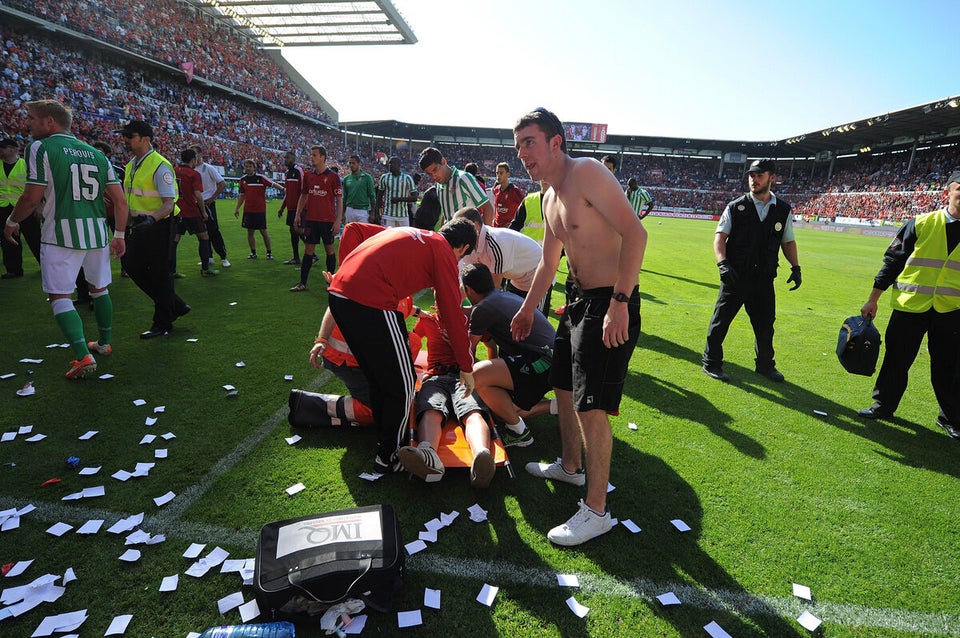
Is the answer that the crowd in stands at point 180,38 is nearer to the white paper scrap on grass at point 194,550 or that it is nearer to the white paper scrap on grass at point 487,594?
the white paper scrap on grass at point 194,550

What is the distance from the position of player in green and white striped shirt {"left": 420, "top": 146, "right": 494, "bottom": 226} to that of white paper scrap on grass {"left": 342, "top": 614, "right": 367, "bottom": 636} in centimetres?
491

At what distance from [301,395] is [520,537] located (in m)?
2.03

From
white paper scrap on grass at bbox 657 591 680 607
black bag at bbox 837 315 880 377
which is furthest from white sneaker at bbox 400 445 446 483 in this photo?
black bag at bbox 837 315 880 377

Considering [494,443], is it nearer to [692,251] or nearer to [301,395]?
[301,395]

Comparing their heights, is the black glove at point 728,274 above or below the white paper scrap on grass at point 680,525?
above

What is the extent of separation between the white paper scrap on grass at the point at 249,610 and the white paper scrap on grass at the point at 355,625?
0.41 m

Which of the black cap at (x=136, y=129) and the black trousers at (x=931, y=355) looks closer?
the black trousers at (x=931, y=355)

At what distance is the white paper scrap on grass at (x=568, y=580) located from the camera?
2.34 m

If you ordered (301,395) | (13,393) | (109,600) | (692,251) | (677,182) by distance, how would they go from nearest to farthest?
(109,600), (301,395), (13,393), (692,251), (677,182)

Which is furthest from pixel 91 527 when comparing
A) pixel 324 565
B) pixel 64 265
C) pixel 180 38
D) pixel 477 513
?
pixel 180 38

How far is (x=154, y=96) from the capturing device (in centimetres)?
2669

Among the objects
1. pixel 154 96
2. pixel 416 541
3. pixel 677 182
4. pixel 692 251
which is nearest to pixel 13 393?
pixel 416 541

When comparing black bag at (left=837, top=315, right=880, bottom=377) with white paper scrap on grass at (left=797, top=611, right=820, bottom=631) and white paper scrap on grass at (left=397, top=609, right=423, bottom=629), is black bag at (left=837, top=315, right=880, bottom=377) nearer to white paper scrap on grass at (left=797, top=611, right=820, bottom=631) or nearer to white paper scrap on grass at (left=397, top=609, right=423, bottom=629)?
white paper scrap on grass at (left=797, top=611, right=820, bottom=631)

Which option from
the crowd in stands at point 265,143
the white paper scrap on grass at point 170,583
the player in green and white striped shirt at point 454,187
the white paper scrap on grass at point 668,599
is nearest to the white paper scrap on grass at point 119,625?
the white paper scrap on grass at point 170,583
